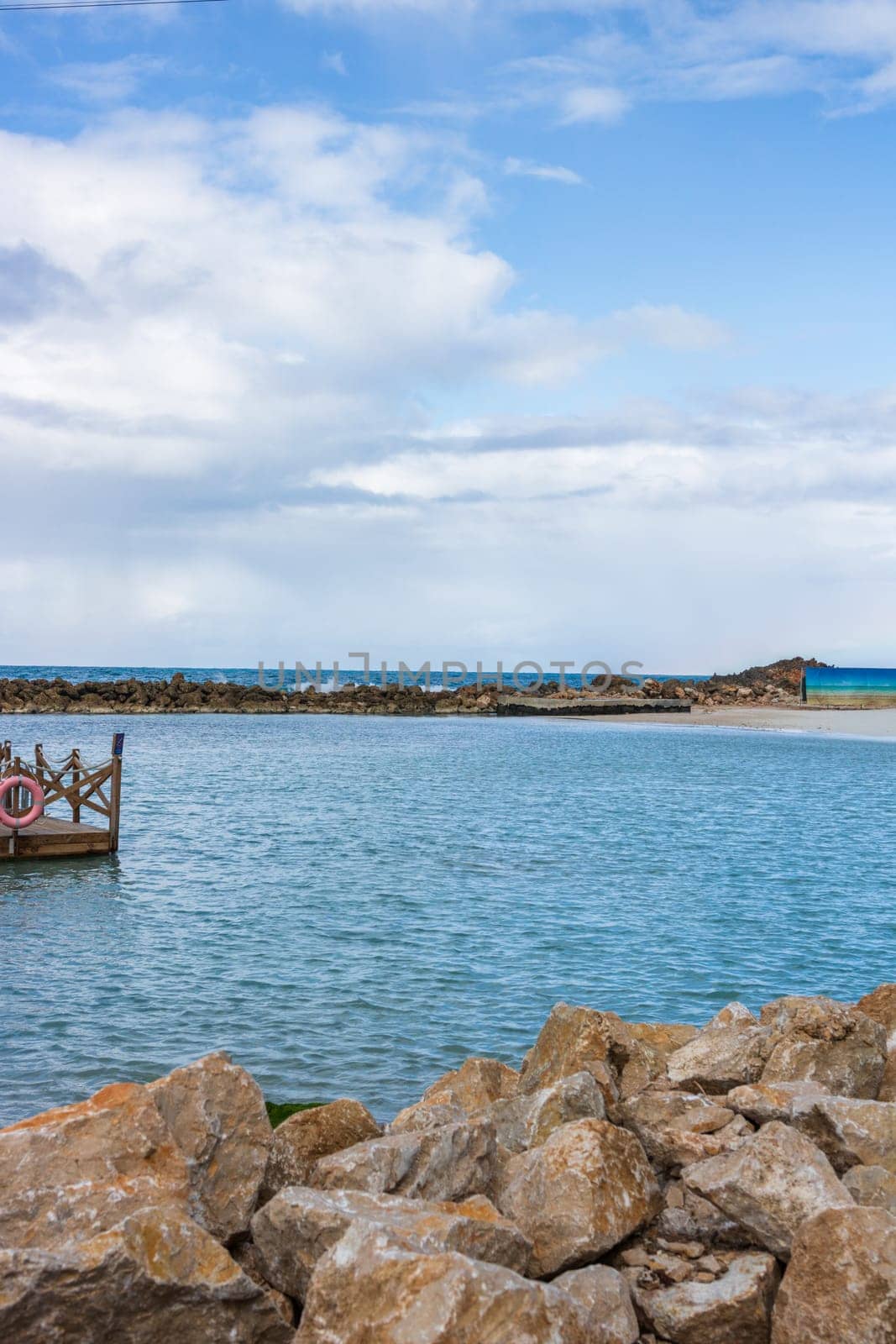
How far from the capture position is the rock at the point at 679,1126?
6.29m

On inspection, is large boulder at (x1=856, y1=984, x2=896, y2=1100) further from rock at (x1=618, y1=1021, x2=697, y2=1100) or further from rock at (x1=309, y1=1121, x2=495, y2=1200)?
rock at (x1=309, y1=1121, x2=495, y2=1200)

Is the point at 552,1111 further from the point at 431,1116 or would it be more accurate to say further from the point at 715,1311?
the point at 715,1311

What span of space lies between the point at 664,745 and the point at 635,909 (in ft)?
152

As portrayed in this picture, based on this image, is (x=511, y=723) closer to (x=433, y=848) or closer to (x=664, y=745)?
(x=664, y=745)

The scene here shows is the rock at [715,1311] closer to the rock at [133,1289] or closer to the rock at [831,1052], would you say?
the rock at [133,1289]

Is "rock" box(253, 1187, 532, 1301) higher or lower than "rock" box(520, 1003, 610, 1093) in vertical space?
higher

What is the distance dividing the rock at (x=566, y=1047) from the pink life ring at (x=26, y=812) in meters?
17.2

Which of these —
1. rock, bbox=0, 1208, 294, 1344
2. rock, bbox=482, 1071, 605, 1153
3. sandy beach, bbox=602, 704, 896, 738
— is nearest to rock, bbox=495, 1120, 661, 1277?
rock, bbox=482, 1071, 605, 1153

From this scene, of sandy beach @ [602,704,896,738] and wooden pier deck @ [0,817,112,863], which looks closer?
wooden pier deck @ [0,817,112,863]

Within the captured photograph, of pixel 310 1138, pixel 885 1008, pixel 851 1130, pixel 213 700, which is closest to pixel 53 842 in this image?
pixel 885 1008

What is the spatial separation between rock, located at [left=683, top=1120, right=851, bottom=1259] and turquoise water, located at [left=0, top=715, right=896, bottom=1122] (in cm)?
514

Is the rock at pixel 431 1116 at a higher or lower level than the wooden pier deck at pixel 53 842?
higher

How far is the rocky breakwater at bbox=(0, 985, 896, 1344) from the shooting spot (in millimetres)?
4195

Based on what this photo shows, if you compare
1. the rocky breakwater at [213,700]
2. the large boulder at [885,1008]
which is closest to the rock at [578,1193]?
the large boulder at [885,1008]
